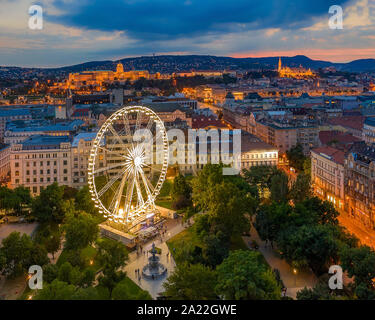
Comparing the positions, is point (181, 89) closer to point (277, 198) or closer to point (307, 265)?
point (277, 198)

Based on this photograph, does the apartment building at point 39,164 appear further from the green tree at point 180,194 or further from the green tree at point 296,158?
the green tree at point 296,158

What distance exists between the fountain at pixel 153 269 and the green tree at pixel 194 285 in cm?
560

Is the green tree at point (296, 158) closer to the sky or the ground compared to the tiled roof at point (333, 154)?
closer to the ground

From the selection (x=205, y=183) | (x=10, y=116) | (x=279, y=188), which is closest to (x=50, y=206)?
(x=205, y=183)

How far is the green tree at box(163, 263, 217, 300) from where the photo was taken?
1934 centimetres

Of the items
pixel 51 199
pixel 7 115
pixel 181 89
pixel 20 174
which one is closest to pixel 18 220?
pixel 51 199

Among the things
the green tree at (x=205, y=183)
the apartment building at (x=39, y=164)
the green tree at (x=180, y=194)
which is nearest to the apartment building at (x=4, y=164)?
the apartment building at (x=39, y=164)

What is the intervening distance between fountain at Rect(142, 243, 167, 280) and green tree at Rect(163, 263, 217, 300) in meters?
5.60

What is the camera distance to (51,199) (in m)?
34.7

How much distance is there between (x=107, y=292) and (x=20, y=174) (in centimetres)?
2842

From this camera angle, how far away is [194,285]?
19.4m

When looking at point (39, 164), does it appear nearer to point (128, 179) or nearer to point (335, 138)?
point (128, 179)

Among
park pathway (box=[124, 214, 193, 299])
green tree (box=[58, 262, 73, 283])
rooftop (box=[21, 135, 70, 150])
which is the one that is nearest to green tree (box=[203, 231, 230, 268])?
park pathway (box=[124, 214, 193, 299])

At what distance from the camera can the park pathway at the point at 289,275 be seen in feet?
78.8
